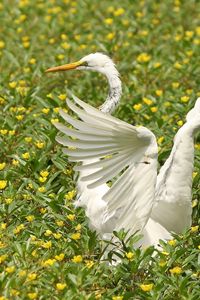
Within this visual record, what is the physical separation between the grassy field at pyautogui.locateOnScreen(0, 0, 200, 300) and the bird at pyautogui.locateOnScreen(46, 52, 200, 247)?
151 mm

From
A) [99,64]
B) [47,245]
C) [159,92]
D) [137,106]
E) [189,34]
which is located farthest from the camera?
[189,34]

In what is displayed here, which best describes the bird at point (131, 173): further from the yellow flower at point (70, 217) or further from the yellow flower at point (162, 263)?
the yellow flower at point (162, 263)

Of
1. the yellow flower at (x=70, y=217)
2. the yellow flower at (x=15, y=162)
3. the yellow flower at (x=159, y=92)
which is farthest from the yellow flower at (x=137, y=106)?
the yellow flower at (x=70, y=217)

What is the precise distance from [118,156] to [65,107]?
2165mm

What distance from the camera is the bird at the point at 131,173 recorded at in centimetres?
534

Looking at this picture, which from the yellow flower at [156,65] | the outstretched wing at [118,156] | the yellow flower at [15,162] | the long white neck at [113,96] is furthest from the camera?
the yellow flower at [156,65]

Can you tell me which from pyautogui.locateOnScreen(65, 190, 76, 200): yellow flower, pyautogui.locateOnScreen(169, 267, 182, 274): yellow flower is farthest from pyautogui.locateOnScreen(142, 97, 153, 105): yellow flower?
pyautogui.locateOnScreen(169, 267, 182, 274): yellow flower

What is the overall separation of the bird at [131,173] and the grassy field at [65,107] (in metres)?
0.15

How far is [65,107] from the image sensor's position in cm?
760

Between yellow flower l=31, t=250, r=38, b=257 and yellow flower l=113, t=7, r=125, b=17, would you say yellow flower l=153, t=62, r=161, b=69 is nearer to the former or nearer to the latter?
yellow flower l=113, t=7, r=125, b=17

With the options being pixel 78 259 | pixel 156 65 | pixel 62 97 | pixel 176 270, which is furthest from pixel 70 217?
pixel 156 65

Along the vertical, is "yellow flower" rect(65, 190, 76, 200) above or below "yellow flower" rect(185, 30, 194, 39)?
below

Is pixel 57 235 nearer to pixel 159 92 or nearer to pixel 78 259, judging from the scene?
pixel 78 259

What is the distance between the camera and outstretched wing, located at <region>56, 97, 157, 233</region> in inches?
209
